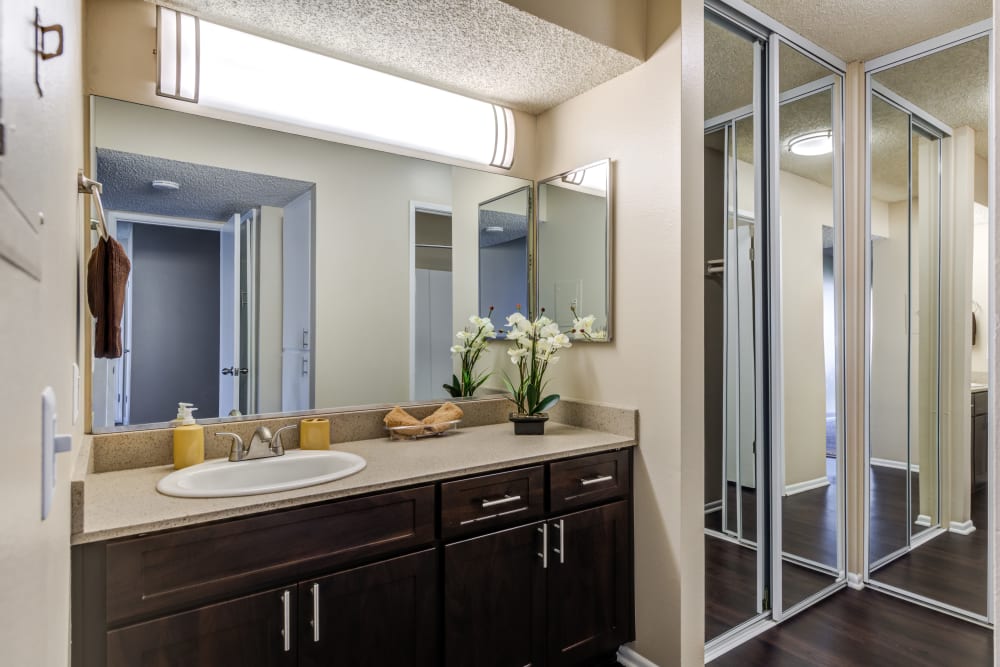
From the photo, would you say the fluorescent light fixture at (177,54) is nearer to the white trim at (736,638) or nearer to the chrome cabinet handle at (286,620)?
the chrome cabinet handle at (286,620)

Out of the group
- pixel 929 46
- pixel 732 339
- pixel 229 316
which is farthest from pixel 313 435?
pixel 929 46

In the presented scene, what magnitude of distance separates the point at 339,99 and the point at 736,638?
2600 millimetres

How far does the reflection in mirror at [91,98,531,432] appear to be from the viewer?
5.56 feet

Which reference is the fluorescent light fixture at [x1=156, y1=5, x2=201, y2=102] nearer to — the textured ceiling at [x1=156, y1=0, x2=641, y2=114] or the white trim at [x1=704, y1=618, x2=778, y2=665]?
the textured ceiling at [x1=156, y1=0, x2=641, y2=114]

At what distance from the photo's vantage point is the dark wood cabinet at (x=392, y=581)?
1.18m

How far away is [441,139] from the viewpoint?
2.31 meters

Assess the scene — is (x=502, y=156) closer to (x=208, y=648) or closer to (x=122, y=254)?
(x=122, y=254)

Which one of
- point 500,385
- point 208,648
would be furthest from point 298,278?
point 208,648

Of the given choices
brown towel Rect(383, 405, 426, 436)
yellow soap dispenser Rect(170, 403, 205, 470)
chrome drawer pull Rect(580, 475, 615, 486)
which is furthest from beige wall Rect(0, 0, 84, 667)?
chrome drawer pull Rect(580, 475, 615, 486)

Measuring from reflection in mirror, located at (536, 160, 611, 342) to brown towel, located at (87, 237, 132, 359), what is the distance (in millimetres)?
1575

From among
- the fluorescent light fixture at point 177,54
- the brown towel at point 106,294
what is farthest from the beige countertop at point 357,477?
the fluorescent light fixture at point 177,54

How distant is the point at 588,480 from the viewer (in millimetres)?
1939

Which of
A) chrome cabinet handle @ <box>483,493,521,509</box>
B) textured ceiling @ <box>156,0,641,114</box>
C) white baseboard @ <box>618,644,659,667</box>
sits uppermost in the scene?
textured ceiling @ <box>156,0,641,114</box>

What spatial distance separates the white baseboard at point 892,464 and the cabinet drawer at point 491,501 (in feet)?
5.89
